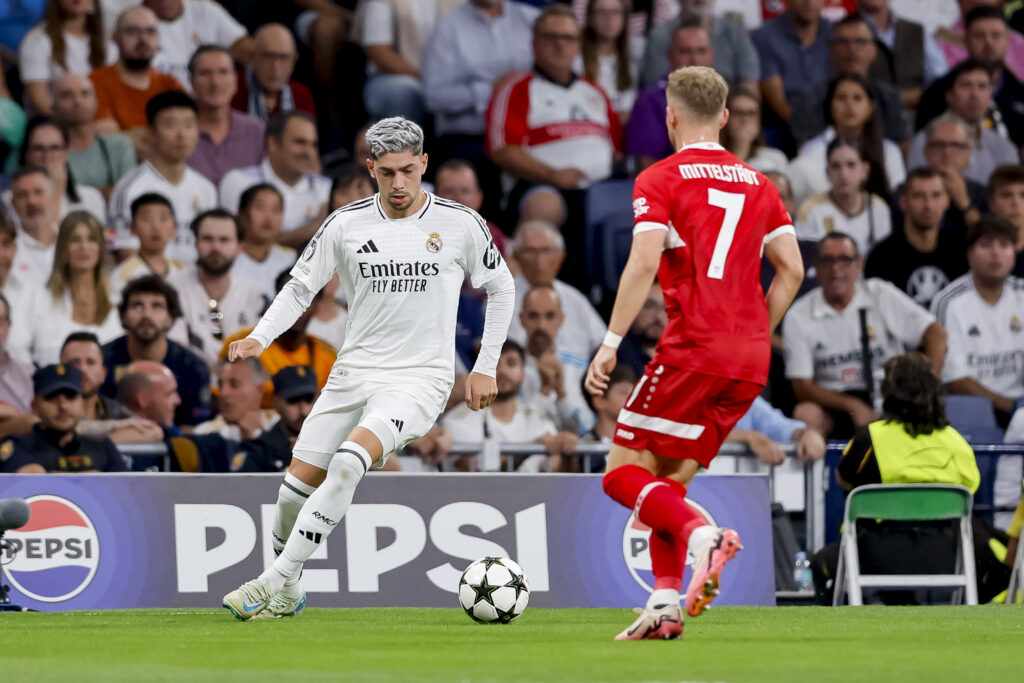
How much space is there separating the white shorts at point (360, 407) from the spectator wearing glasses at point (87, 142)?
5838 mm

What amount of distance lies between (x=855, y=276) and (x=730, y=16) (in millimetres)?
3507

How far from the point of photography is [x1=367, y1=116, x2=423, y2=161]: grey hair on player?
8.02 metres

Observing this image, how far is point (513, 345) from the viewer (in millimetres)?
12000

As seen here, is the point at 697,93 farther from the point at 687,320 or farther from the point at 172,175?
the point at 172,175

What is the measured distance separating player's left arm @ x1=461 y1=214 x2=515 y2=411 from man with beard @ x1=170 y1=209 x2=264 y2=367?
4.50 m

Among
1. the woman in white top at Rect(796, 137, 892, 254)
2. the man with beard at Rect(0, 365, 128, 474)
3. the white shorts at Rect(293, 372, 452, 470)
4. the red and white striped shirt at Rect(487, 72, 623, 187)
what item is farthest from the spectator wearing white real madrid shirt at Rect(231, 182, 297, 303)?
the white shorts at Rect(293, 372, 452, 470)

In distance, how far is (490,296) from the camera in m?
8.56

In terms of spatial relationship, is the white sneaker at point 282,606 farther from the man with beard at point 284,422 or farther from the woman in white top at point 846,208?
the woman in white top at point 846,208

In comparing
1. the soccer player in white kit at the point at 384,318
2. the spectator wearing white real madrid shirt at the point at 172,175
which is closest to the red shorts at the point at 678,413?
the soccer player in white kit at the point at 384,318

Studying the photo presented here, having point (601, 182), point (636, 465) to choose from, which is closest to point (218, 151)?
point (601, 182)

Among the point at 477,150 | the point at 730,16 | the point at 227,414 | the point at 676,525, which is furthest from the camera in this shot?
the point at 730,16

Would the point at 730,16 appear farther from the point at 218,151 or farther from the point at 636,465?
the point at 636,465

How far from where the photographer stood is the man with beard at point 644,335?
42.3 feet

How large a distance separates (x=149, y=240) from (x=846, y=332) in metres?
5.71
